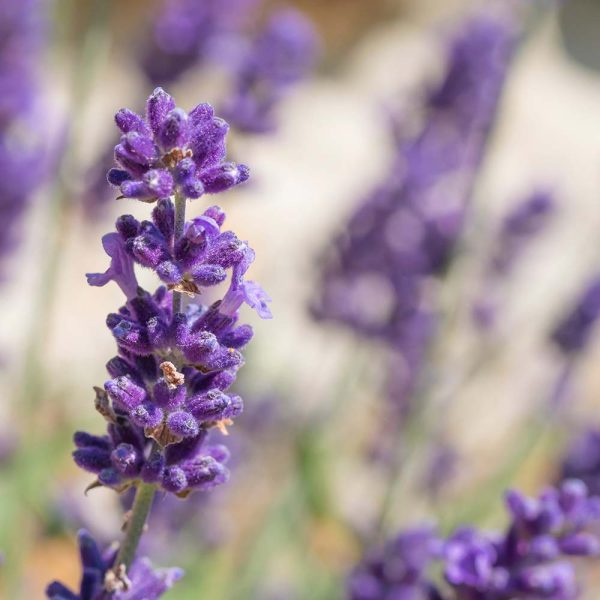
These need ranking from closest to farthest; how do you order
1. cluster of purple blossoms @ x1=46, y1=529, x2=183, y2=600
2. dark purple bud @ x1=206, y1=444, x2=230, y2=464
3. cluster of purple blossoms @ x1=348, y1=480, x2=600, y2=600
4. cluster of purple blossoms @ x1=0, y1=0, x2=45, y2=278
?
cluster of purple blossoms @ x1=46, y1=529, x2=183, y2=600, dark purple bud @ x1=206, y1=444, x2=230, y2=464, cluster of purple blossoms @ x1=348, y1=480, x2=600, y2=600, cluster of purple blossoms @ x1=0, y1=0, x2=45, y2=278

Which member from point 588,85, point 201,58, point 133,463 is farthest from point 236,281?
point 588,85

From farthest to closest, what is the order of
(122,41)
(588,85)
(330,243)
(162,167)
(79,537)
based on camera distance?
(588,85), (122,41), (330,243), (79,537), (162,167)

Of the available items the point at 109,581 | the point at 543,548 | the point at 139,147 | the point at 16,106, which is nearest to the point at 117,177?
the point at 139,147

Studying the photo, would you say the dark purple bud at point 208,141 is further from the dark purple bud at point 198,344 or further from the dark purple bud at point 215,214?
the dark purple bud at point 198,344

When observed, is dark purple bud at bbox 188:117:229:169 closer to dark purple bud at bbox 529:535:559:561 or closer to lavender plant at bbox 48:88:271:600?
lavender plant at bbox 48:88:271:600

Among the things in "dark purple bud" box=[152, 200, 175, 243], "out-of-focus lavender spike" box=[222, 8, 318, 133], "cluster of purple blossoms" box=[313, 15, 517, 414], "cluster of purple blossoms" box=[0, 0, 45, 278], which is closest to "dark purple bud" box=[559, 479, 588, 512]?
"dark purple bud" box=[152, 200, 175, 243]

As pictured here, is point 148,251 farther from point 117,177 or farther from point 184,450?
point 184,450

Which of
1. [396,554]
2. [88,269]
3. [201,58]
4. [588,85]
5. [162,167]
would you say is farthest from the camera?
[588,85]

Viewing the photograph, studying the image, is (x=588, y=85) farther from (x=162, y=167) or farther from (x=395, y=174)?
(x=162, y=167)
